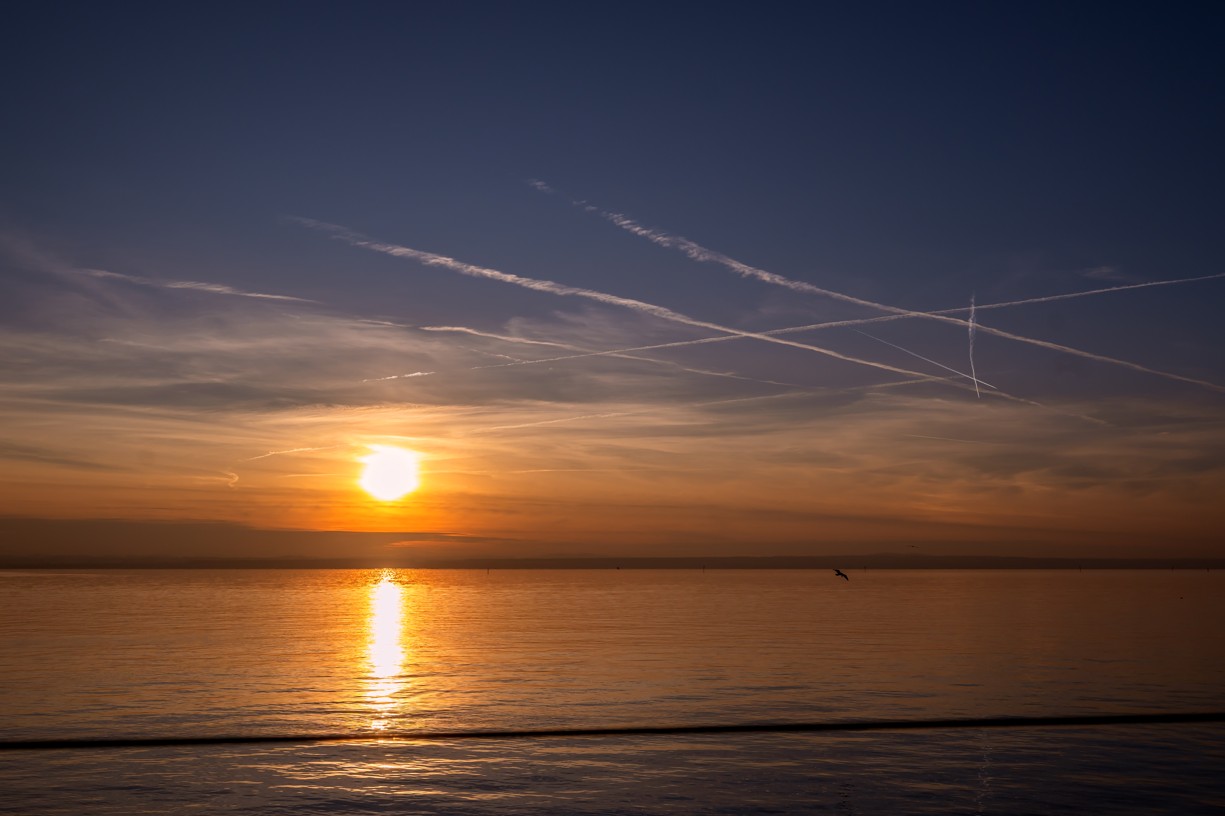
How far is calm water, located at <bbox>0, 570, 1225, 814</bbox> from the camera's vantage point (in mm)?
25953

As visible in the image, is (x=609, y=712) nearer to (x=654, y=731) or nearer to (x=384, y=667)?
(x=654, y=731)

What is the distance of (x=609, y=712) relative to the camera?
4019 cm

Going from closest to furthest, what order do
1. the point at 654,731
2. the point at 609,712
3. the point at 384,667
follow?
1. the point at 654,731
2. the point at 609,712
3. the point at 384,667

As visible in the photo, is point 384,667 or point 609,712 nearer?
point 609,712

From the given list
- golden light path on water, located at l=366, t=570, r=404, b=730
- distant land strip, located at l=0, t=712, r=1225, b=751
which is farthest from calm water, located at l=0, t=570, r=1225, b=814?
distant land strip, located at l=0, t=712, r=1225, b=751

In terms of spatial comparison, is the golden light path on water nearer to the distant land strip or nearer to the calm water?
the calm water

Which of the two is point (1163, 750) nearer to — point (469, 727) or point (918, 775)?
point (918, 775)

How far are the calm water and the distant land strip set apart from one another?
113cm

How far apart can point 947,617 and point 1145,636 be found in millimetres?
26091

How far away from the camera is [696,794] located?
25.8 metres

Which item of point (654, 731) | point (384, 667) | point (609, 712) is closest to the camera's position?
point (654, 731)

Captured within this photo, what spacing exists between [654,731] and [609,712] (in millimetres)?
4560

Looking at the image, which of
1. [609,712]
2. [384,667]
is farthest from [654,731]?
[384,667]

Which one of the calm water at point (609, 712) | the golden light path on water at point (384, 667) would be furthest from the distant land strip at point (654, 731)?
the golden light path on water at point (384, 667)
